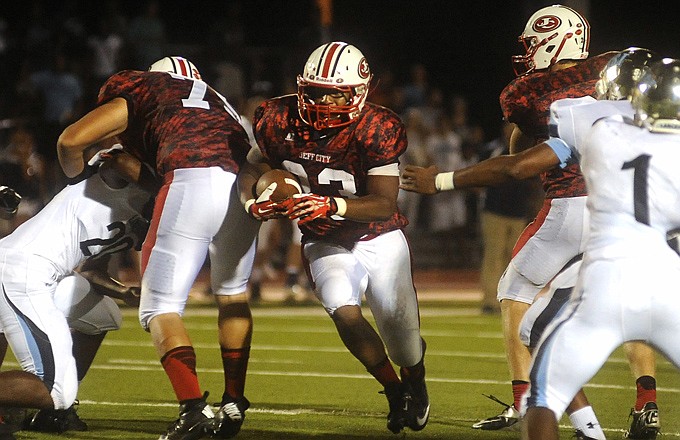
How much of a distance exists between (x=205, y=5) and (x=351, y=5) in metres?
2.09

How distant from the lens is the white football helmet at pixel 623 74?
4.13 m

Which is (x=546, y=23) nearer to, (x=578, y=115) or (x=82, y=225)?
(x=578, y=115)

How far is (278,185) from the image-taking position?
458 cm

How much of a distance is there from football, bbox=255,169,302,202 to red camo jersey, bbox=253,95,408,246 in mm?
196

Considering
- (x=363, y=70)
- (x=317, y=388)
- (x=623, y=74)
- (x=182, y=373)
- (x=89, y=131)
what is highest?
(x=623, y=74)

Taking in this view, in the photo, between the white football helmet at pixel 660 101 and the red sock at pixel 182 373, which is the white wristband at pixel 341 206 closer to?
the red sock at pixel 182 373

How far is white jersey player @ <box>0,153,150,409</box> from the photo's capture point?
446 cm

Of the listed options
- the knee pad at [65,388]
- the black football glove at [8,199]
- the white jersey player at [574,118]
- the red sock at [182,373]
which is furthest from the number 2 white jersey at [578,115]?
the black football glove at [8,199]

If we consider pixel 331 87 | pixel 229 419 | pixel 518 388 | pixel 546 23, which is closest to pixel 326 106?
pixel 331 87

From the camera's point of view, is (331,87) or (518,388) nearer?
(331,87)

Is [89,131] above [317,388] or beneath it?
above

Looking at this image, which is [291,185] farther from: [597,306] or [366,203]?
[597,306]

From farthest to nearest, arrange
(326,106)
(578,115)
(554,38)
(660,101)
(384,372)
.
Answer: (554,38) < (384,372) < (326,106) < (578,115) < (660,101)

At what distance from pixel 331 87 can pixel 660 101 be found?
1495mm
